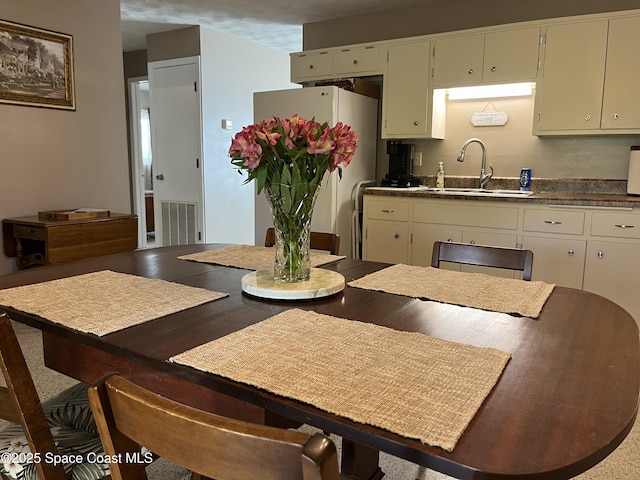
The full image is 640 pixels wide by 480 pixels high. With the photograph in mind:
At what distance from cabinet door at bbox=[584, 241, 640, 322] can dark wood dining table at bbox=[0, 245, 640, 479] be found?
1.86 m

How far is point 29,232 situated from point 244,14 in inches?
108

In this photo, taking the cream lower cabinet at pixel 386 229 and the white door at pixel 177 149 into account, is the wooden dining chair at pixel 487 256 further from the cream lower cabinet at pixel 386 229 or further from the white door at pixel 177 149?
the white door at pixel 177 149

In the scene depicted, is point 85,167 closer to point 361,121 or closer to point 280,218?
point 361,121

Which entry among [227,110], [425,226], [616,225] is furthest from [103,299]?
[227,110]

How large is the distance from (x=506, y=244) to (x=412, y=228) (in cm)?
70

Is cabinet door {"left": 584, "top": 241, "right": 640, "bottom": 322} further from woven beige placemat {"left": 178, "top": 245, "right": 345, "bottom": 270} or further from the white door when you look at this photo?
the white door

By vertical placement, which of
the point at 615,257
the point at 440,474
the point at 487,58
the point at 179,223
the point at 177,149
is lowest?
the point at 440,474

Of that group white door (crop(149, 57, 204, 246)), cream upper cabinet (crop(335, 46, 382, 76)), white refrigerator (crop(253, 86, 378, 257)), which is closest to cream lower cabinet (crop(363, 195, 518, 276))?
white refrigerator (crop(253, 86, 378, 257))

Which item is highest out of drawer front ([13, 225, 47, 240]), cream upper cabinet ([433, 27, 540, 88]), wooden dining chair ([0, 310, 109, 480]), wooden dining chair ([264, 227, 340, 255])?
cream upper cabinet ([433, 27, 540, 88])

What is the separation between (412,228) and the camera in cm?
369

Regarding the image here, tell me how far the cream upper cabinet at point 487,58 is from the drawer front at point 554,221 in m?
1.02

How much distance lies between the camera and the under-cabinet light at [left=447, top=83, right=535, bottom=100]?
12.1ft

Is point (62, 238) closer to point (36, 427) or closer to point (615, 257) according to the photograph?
point (36, 427)

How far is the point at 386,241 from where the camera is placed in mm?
3828
